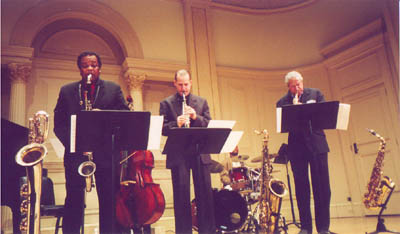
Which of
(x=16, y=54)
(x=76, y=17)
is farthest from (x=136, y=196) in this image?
(x=76, y=17)

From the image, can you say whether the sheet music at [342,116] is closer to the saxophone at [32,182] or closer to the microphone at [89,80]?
the microphone at [89,80]

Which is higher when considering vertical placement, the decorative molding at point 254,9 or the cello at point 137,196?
the decorative molding at point 254,9

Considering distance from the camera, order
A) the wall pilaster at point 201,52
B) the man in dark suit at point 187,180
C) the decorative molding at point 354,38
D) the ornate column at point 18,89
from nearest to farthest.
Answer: the man in dark suit at point 187,180
the ornate column at point 18,89
the decorative molding at point 354,38
the wall pilaster at point 201,52

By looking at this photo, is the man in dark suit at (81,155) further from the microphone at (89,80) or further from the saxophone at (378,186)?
the saxophone at (378,186)

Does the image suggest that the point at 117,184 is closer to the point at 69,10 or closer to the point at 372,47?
the point at 69,10

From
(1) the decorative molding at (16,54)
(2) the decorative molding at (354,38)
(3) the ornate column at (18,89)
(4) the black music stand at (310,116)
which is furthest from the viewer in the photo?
(2) the decorative molding at (354,38)

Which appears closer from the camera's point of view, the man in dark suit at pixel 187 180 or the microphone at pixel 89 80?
the microphone at pixel 89 80

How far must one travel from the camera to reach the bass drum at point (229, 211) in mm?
4355

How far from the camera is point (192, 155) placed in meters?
3.06

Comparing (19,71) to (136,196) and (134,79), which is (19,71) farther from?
(136,196)

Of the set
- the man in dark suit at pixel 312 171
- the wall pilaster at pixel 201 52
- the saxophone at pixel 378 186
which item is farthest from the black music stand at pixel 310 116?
the wall pilaster at pixel 201 52

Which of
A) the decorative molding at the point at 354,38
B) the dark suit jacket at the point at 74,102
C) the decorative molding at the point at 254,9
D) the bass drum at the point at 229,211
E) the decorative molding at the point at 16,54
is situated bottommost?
the bass drum at the point at 229,211

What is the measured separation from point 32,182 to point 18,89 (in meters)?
3.00

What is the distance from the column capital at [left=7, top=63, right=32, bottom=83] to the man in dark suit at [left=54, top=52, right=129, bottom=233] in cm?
303
